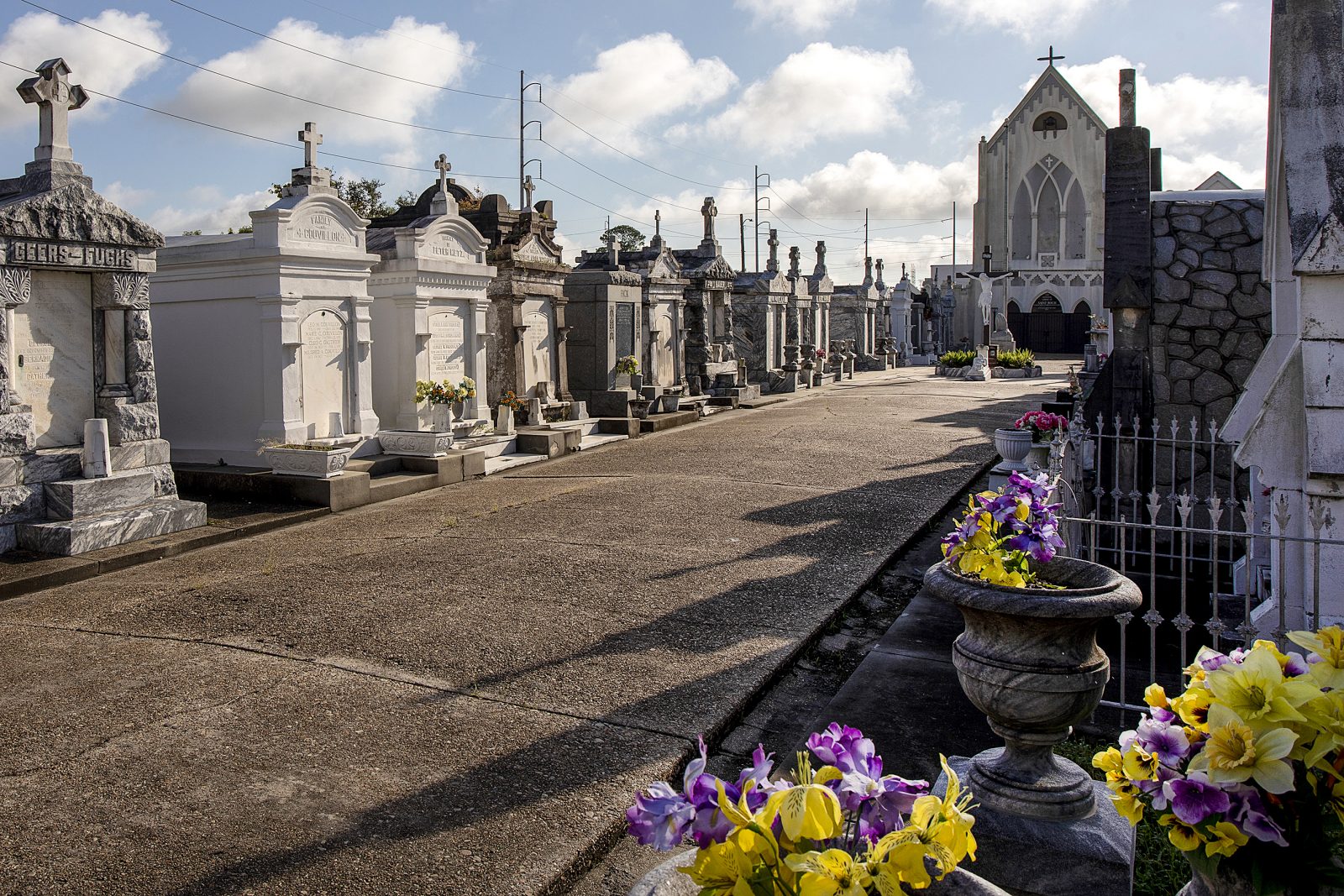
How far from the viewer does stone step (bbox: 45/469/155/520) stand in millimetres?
7898

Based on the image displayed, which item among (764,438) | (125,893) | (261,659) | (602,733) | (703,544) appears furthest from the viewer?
(764,438)

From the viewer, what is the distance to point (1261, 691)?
175 centimetres

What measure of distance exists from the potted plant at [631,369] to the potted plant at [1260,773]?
16402 millimetres

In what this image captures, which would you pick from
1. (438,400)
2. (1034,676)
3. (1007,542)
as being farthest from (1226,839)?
(438,400)

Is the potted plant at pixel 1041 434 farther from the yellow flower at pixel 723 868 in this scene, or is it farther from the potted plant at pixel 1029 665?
the yellow flower at pixel 723 868

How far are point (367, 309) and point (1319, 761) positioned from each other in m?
11.5

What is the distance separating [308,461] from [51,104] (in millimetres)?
3728

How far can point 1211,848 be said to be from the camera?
5.89ft

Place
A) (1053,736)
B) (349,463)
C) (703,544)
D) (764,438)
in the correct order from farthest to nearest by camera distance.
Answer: (764,438)
(349,463)
(703,544)
(1053,736)

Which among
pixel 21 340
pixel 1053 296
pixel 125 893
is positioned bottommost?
pixel 125 893

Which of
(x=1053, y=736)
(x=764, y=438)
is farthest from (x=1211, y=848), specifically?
(x=764, y=438)

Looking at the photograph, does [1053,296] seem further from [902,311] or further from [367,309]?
[367,309]

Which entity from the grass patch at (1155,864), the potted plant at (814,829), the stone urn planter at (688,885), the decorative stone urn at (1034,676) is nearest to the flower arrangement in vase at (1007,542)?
the decorative stone urn at (1034,676)

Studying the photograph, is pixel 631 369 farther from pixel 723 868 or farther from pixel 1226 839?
pixel 723 868
